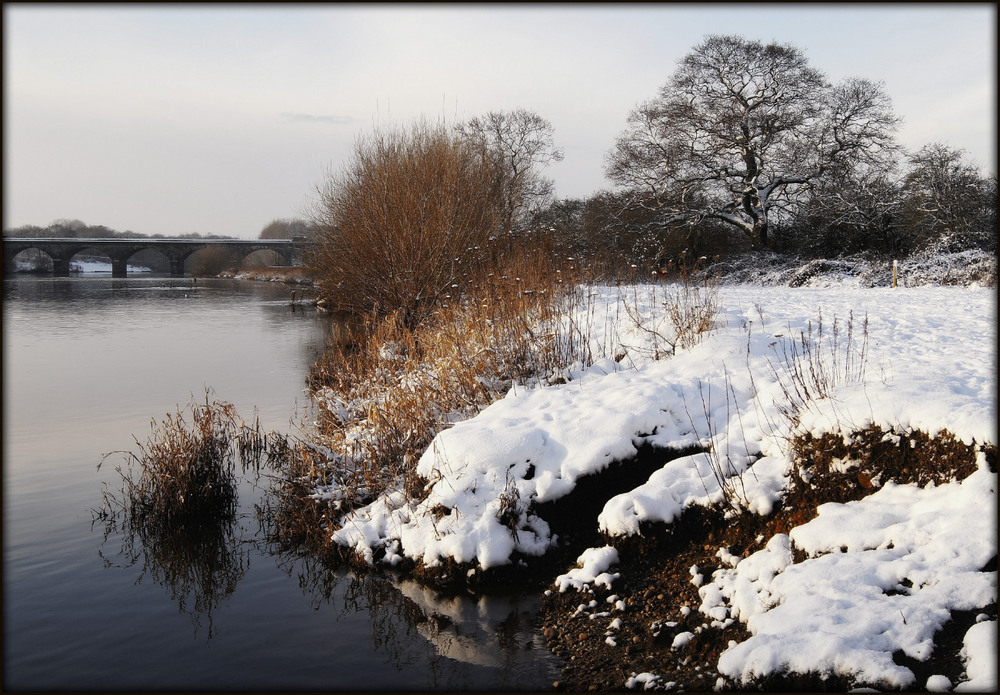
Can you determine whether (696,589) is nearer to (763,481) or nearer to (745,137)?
(763,481)

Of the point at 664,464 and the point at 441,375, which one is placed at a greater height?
the point at 441,375

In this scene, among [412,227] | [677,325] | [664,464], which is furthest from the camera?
[412,227]

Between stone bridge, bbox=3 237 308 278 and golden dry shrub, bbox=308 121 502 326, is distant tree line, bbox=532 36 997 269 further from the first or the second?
stone bridge, bbox=3 237 308 278

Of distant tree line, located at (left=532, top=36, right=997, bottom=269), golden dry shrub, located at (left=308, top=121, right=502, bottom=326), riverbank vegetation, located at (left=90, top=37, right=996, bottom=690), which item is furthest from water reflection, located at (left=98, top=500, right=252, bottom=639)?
distant tree line, located at (left=532, top=36, right=997, bottom=269)

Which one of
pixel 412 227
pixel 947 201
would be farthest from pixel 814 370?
pixel 947 201

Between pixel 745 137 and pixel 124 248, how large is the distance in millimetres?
59171

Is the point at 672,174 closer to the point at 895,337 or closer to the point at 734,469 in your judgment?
the point at 895,337

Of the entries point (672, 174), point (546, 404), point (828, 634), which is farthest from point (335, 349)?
point (672, 174)

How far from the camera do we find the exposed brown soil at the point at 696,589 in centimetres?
443

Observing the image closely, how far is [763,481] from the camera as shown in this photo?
6.02m

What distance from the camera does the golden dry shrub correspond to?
16078 millimetres

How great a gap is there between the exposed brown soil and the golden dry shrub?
416 inches

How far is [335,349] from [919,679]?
15.0 meters

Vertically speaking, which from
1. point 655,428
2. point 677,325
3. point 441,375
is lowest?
point 655,428
